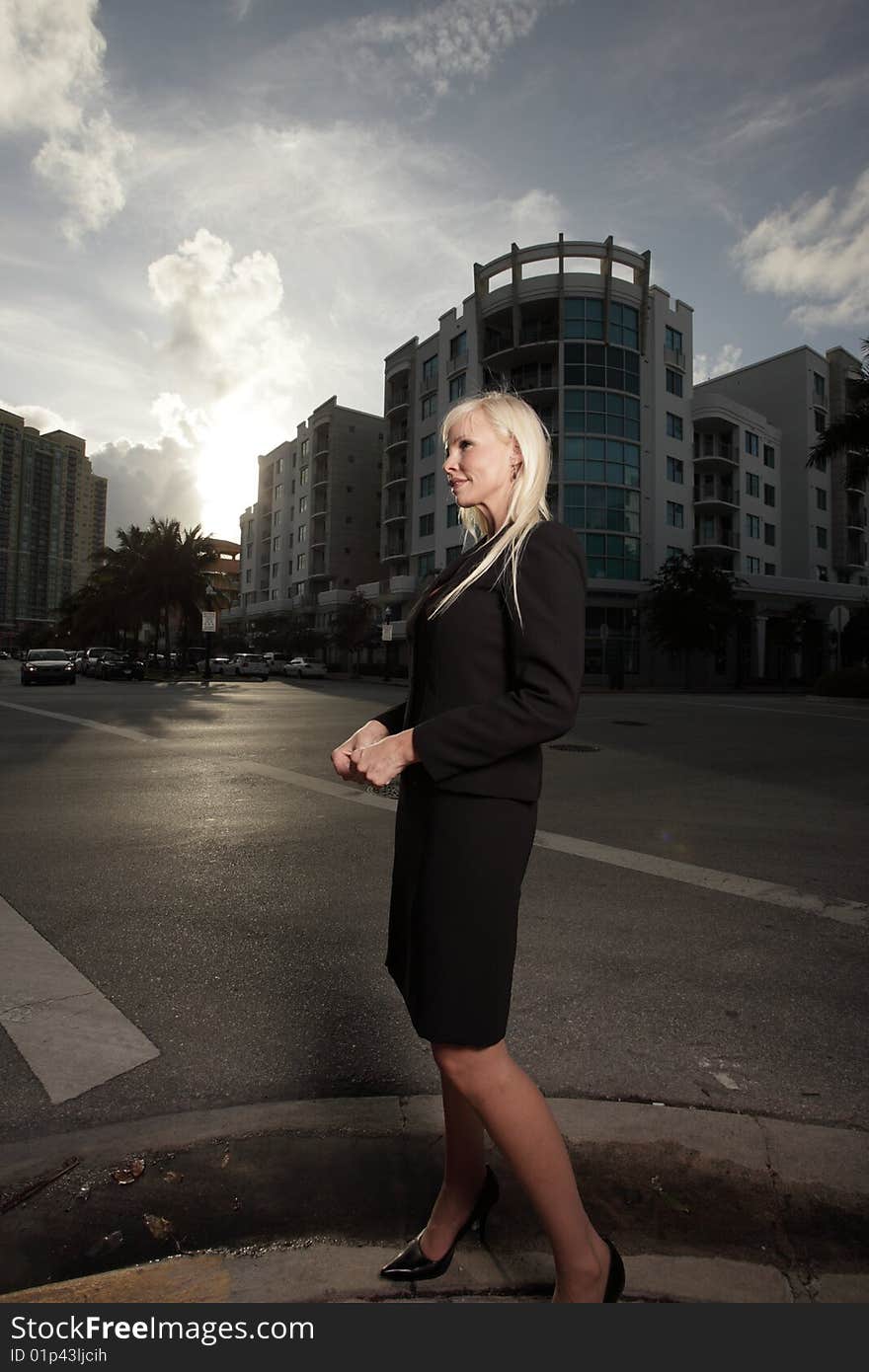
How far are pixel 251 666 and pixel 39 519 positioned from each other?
127 m

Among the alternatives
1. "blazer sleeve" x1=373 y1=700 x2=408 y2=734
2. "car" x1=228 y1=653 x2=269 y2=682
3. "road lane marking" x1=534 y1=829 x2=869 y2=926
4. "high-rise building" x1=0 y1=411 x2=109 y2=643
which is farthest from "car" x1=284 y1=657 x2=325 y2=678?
"high-rise building" x1=0 y1=411 x2=109 y2=643

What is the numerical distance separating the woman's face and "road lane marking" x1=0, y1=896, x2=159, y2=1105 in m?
2.25

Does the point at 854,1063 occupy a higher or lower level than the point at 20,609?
lower

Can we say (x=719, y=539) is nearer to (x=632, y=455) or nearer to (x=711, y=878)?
(x=632, y=455)

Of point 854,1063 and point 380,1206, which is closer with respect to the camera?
point 380,1206

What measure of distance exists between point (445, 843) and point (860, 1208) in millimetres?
1529

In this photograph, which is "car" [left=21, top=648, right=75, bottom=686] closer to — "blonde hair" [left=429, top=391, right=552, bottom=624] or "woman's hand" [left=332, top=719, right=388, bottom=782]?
"woman's hand" [left=332, top=719, right=388, bottom=782]

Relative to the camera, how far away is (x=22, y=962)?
11.4 feet

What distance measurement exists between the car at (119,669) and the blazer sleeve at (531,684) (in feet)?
126

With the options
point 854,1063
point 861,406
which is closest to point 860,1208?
point 854,1063

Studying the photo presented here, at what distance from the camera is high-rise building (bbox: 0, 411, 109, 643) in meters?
141

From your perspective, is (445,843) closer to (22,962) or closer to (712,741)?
(22,962)

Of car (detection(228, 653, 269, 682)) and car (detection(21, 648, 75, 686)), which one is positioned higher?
car (detection(228, 653, 269, 682))

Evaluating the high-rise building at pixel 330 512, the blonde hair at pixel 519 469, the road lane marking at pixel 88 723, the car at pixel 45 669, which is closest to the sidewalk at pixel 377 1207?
the blonde hair at pixel 519 469
